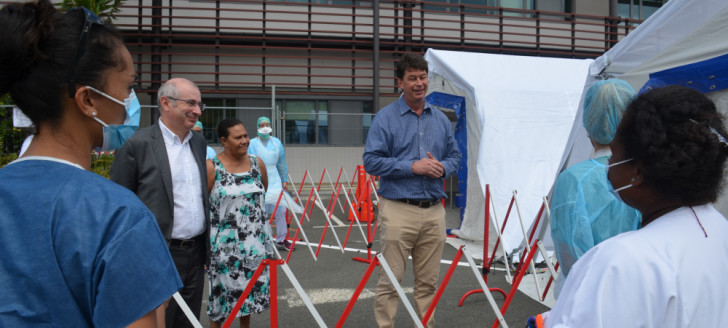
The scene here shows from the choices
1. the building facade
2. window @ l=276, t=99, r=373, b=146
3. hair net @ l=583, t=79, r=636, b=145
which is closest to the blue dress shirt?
hair net @ l=583, t=79, r=636, b=145

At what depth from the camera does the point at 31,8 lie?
3.33 ft

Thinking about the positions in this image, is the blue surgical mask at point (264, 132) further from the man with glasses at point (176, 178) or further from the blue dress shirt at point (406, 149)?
the man with glasses at point (176, 178)

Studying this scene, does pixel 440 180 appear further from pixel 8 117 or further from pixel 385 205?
pixel 8 117

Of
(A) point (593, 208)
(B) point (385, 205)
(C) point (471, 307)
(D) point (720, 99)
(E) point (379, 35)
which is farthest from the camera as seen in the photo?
(E) point (379, 35)

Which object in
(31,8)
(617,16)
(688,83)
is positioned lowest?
(31,8)

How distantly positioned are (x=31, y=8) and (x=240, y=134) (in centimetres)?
266

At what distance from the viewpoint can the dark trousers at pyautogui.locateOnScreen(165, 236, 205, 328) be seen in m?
2.94

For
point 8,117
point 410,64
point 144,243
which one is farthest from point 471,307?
point 8,117

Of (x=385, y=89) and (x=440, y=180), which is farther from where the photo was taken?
(x=385, y=89)

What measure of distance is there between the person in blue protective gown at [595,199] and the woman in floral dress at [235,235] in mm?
2153

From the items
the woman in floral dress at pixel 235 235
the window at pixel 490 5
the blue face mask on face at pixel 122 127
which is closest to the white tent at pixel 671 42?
the woman in floral dress at pixel 235 235

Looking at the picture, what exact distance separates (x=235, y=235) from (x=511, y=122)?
4684 millimetres

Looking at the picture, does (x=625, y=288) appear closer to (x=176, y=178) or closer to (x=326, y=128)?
(x=176, y=178)

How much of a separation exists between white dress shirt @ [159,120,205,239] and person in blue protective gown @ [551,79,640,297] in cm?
208
